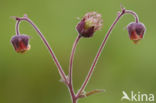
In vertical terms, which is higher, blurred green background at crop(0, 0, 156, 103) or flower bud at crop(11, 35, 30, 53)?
flower bud at crop(11, 35, 30, 53)

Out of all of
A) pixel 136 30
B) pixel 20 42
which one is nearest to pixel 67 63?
pixel 20 42

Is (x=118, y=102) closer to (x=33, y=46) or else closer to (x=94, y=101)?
(x=94, y=101)

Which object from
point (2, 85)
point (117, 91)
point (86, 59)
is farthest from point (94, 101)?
point (2, 85)

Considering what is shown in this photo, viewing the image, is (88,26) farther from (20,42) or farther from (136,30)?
(20,42)

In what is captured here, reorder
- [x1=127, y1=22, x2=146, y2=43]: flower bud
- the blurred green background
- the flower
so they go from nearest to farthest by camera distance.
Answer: the flower < [x1=127, y1=22, x2=146, y2=43]: flower bud < the blurred green background

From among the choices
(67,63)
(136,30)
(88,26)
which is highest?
(88,26)

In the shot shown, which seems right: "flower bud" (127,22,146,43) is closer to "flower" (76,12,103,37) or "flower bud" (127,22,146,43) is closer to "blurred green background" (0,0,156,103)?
"flower" (76,12,103,37)

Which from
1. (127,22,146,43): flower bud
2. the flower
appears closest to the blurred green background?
(127,22,146,43): flower bud

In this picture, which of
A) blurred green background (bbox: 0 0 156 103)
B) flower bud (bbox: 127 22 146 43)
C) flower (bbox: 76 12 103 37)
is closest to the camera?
flower (bbox: 76 12 103 37)
